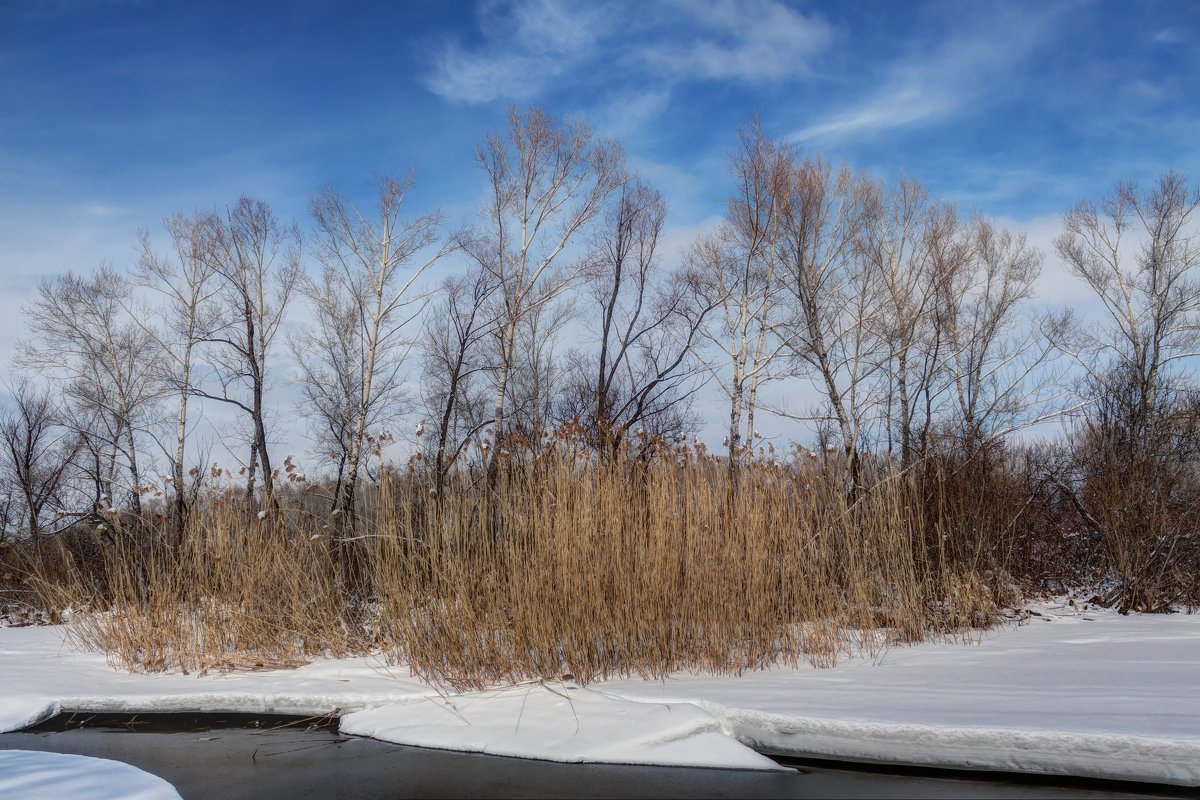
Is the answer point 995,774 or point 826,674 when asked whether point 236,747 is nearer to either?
point 826,674

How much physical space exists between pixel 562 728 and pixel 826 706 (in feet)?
4.39

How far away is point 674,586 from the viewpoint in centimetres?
516

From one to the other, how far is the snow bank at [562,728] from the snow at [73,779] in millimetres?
1171

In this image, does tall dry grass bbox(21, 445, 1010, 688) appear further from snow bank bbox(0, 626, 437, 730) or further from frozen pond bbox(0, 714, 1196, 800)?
frozen pond bbox(0, 714, 1196, 800)

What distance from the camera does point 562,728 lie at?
437 cm

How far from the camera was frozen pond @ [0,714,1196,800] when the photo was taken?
11.8 feet

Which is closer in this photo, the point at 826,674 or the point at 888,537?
the point at 826,674

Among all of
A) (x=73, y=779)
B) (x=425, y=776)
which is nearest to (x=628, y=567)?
(x=425, y=776)

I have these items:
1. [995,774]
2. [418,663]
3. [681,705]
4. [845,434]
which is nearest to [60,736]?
[418,663]

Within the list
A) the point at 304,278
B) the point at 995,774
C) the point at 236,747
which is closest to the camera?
the point at 995,774

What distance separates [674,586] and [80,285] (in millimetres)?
19118

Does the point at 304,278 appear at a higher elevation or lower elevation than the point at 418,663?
higher

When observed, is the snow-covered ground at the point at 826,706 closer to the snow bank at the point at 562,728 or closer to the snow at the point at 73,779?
the snow bank at the point at 562,728

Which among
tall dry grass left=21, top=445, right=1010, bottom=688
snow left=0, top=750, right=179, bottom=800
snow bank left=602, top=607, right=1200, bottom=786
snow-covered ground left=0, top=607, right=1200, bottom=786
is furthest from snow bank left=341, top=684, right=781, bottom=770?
snow left=0, top=750, right=179, bottom=800
